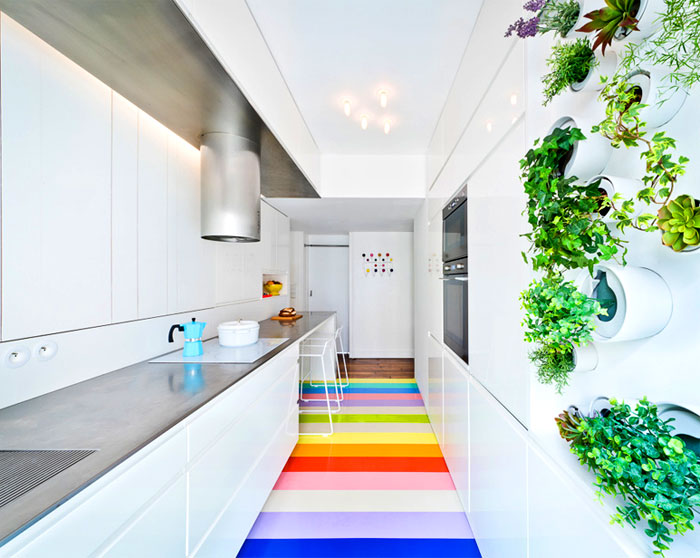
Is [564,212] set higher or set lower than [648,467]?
higher

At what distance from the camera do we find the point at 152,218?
1.73 metres

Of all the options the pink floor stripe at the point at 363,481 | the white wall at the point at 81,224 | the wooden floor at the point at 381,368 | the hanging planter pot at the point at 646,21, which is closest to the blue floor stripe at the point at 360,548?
the pink floor stripe at the point at 363,481

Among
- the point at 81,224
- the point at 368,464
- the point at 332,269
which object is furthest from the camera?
the point at 332,269

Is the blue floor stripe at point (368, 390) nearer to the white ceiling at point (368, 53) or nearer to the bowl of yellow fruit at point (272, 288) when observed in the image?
the bowl of yellow fruit at point (272, 288)


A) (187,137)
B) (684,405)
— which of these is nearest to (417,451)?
(684,405)

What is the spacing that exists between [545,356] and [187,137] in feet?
7.21

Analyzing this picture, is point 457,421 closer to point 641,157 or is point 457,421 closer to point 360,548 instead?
point 360,548

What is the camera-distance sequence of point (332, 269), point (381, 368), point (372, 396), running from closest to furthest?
1. point (372, 396)
2. point (381, 368)
3. point (332, 269)

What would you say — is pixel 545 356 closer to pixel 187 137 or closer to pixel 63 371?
pixel 63 371

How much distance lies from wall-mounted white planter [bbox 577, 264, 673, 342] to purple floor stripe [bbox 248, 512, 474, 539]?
1.61m

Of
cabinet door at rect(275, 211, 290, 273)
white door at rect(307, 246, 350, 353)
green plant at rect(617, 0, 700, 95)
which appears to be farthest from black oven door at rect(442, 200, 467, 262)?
white door at rect(307, 246, 350, 353)

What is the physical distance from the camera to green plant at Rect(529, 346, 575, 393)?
83 centimetres

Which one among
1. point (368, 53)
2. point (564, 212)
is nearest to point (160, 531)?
point (564, 212)

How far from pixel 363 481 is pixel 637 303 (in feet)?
6.68
